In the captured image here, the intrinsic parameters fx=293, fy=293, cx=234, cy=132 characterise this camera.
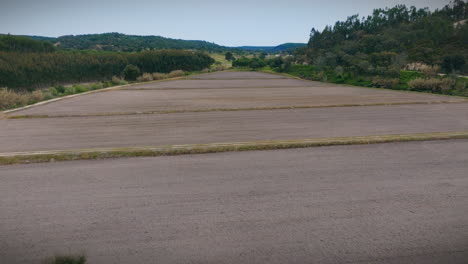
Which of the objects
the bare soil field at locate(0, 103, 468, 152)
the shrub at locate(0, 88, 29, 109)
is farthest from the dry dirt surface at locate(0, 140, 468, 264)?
the shrub at locate(0, 88, 29, 109)

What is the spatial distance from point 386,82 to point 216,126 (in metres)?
34.3

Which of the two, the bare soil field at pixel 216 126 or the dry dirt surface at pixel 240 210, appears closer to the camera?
the dry dirt surface at pixel 240 210

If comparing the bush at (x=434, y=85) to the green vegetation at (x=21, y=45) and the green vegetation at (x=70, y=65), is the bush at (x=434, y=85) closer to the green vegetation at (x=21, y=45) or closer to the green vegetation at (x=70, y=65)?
the green vegetation at (x=70, y=65)

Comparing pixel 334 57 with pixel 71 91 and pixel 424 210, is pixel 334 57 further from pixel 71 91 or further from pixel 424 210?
pixel 424 210

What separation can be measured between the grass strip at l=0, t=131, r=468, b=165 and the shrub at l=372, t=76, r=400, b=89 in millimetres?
29226

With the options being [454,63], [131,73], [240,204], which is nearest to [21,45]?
[131,73]

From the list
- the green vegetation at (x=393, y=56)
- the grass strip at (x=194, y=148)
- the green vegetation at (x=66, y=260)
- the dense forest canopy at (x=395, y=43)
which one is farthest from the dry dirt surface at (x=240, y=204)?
the dense forest canopy at (x=395, y=43)

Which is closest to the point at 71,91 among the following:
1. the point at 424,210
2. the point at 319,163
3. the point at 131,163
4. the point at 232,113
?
the point at 232,113

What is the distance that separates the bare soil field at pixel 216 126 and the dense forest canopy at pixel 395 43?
32417mm

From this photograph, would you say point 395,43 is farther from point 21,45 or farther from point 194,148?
point 21,45

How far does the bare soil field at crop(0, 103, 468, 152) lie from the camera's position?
46.8 feet

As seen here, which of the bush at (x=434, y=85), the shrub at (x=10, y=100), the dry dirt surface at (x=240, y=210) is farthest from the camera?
the bush at (x=434, y=85)

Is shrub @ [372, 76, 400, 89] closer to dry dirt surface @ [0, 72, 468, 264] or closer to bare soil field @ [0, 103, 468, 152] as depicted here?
bare soil field @ [0, 103, 468, 152]

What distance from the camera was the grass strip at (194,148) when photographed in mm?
11344
